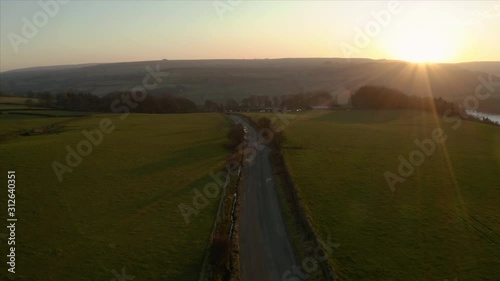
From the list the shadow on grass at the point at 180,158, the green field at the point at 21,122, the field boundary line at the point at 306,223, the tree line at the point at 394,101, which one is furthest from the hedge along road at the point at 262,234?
the tree line at the point at 394,101

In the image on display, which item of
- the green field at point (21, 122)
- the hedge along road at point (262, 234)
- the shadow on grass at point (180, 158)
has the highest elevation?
the green field at point (21, 122)

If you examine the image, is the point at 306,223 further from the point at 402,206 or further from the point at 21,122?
the point at 21,122

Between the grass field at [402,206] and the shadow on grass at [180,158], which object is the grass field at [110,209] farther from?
the grass field at [402,206]

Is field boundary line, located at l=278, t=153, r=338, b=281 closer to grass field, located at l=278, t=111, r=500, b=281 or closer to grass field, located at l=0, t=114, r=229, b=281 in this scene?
grass field, located at l=278, t=111, r=500, b=281

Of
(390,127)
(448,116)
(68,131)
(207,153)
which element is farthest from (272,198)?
(448,116)

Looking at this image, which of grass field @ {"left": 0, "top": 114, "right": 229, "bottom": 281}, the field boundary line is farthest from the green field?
the field boundary line
